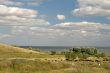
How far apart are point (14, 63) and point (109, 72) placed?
48.8 feet

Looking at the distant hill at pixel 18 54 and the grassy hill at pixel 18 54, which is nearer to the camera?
the grassy hill at pixel 18 54

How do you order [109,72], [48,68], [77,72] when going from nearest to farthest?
[77,72]
[109,72]
[48,68]

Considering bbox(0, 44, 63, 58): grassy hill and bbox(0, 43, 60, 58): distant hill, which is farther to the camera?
bbox(0, 43, 60, 58): distant hill

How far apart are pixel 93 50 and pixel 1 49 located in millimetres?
42121

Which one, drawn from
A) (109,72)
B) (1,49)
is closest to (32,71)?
(109,72)

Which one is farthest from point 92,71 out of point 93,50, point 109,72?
point 93,50

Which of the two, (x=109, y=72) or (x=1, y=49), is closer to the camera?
(x=109, y=72)

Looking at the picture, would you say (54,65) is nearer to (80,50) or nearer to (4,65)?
(4,65)

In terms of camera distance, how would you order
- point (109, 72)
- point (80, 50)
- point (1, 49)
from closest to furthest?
point (109, 72)
point (1, 49)
point (80, 50)

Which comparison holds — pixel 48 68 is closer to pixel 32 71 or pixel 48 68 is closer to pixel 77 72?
pixel 32 71

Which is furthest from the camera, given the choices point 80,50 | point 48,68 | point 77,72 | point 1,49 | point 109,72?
point 80,50

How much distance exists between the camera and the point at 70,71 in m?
37.8

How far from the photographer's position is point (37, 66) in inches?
1757

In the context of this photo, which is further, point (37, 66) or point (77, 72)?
point (37, 66)
